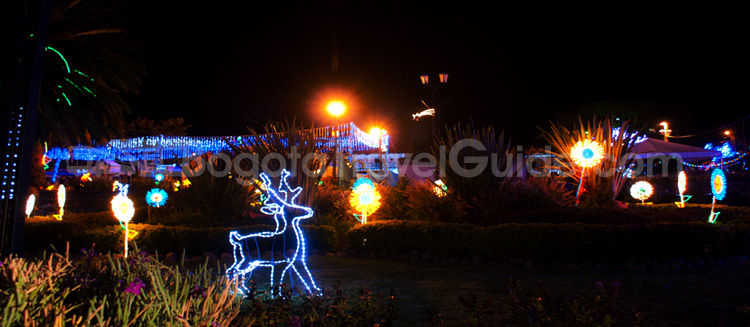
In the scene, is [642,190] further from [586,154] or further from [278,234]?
[278,234]

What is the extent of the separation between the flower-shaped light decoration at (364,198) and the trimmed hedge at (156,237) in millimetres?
1112

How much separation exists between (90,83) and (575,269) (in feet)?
47.3

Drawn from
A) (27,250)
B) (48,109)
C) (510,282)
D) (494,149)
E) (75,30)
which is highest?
(75,30)

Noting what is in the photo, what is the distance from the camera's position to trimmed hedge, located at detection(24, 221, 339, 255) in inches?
390

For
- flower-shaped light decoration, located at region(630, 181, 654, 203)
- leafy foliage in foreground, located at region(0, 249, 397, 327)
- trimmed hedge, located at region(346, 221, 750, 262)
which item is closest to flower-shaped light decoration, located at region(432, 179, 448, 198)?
trimmed hedge, located at region(346, 221, 750, 262)

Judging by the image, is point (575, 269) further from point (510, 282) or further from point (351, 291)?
point (510, 282)

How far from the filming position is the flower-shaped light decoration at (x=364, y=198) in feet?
36.5

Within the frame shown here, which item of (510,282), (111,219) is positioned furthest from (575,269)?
(111,219)

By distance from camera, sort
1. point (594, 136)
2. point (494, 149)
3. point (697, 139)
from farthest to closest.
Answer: point (697, 139), point (594, 136), point (494, 149)

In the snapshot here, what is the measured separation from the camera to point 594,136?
1405 centimetres

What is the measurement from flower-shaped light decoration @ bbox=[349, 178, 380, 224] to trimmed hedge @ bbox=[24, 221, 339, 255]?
1.11 metres

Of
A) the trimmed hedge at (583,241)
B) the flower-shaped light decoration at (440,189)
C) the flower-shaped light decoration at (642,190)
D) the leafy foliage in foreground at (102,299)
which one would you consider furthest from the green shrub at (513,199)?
the leafy foliage in foreground at (102,299)

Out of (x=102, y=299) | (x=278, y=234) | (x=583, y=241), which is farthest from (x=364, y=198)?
(x=102, y=299)

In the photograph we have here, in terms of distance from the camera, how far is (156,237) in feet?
33.5
